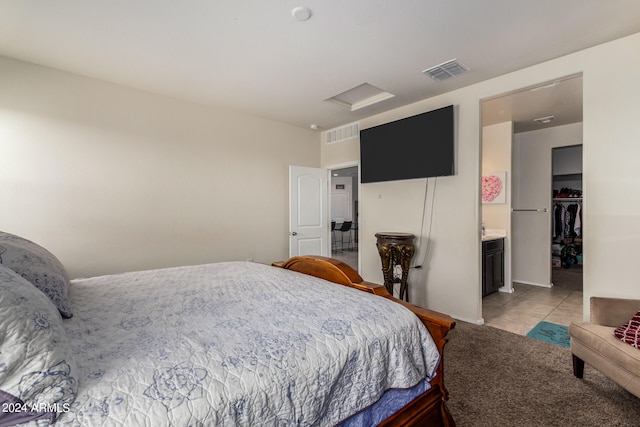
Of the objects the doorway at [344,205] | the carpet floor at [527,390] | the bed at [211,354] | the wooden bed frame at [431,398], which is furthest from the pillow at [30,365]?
the doorway at [344,205]

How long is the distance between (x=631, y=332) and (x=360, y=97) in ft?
10.6

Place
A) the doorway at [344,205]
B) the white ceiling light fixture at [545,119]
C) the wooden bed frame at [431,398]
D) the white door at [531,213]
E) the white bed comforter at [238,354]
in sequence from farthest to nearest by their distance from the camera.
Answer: the doorway at [344,205] → the white door at [531,213] → the white ceiling light fixture at [545,119] → the wooden bed frame at [431,398] → the white bed comforter at [238,354]

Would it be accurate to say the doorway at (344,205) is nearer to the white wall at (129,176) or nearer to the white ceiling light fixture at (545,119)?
the white wall at (129,176)

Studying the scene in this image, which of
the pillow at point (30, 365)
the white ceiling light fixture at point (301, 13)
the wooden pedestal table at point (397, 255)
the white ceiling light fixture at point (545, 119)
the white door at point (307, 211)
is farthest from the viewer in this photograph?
the white door at point (307, 211)

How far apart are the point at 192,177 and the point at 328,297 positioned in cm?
280

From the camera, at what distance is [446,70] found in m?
2.80

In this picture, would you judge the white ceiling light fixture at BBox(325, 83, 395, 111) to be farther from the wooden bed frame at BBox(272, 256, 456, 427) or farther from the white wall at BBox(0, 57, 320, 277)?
the wooden bed frame at BBox(272, 256, 456, 427)

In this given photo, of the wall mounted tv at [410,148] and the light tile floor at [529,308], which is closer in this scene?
the light tile floor at [529,308]

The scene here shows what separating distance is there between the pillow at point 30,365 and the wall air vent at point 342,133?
13.6 ft

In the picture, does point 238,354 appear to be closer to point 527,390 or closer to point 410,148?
point 527,390

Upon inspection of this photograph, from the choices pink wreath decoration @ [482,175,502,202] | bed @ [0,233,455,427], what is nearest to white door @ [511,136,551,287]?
pink wreath decoration @ [482,175,502,202]

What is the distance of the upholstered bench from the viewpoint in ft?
5.31

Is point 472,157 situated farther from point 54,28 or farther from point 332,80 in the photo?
point 54,28

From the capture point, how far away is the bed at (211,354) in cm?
72
